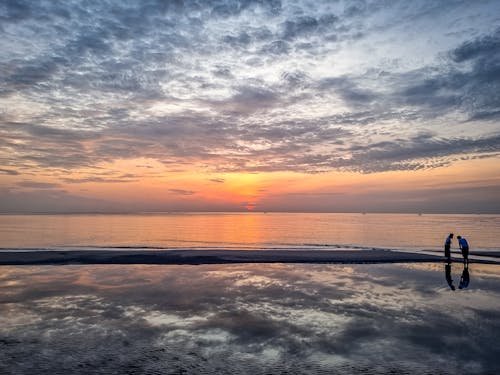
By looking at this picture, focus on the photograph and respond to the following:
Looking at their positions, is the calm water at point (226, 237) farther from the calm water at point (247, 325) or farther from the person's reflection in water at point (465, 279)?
the calm water at point (247, 325)

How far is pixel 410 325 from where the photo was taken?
→ 44.9 feet

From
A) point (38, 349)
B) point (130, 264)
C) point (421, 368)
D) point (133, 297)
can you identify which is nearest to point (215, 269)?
point (130, 264)

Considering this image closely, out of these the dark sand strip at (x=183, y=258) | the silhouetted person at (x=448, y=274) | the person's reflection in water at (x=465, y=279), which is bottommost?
the person's reflection in water at (x=465, y=279)

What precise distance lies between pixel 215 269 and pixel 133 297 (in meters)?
9.96

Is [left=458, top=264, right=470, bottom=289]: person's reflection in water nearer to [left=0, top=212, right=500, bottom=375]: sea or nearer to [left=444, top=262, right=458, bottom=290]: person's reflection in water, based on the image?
[left=0, top=212, right=500, bottom=375]: sea

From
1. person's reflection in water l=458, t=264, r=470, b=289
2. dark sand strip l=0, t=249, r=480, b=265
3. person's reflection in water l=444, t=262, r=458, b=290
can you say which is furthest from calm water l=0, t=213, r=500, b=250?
person's reflection in water l=458, t=264, r=470, b=289

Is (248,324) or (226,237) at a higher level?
(226,237)

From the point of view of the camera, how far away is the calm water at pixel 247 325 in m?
10.2

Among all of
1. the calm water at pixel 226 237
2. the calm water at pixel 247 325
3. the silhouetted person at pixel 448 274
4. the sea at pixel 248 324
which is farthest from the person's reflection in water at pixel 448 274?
the calm water at pixel 226 237

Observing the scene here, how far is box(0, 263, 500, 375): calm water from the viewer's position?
10.2 meters

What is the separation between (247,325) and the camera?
44.9 feet

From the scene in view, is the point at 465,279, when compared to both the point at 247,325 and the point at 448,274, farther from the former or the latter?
the point at 247,325

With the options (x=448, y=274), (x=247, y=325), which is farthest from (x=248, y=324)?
(x=448, y=274)

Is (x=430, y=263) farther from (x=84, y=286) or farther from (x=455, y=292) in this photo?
(x=84, y=286)
